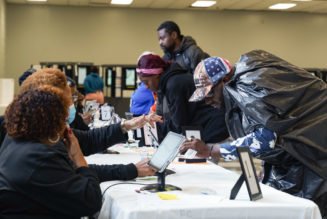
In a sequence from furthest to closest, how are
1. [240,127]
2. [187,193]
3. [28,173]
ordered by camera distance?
[240,127], [187,193], [28,173]

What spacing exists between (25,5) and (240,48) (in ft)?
18.5

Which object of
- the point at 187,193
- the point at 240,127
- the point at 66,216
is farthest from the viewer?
the point at 240,127

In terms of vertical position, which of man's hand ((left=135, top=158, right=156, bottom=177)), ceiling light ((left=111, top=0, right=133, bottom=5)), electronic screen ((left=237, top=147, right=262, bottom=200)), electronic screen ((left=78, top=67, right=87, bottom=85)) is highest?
ceiling light ((left=111, top=0, right=133, bottom=5))

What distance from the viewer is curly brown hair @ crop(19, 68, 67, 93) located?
2004 mm

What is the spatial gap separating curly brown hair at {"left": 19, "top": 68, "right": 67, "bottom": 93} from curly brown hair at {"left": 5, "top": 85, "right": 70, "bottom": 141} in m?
0.40

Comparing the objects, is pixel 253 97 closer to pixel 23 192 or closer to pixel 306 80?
pixel 306 80

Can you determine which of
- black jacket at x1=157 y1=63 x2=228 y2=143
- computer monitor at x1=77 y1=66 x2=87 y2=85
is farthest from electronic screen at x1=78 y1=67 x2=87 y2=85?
black jacket at x1=157 y1=63 x2=228 y2=143

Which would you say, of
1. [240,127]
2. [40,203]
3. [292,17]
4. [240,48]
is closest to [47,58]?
[240,48]

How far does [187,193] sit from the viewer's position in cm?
203

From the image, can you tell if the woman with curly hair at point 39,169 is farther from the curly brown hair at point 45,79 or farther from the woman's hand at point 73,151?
the curly brown hair at point 45,79

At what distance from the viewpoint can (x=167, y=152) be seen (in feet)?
7.03

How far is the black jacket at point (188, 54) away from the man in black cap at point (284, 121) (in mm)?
2128

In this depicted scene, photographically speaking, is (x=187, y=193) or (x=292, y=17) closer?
(x=187, y=193)

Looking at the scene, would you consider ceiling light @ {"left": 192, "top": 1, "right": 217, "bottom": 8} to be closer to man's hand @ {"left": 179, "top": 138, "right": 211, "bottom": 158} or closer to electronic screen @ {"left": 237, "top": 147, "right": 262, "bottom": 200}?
man's hand @ {"left": 179, "top": 138, "right": 211, "bottom": 158}
